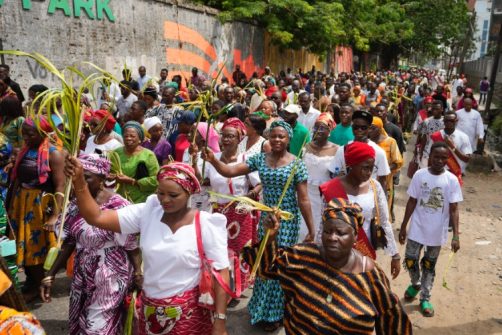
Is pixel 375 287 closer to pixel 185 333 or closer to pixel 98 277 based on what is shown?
pixel 185 333

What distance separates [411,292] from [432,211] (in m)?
0.92

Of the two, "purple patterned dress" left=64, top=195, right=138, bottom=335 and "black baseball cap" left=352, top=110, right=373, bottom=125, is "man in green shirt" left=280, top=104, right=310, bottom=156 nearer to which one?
"black baseball cap" left=352, top=110, right=373, bottom=125

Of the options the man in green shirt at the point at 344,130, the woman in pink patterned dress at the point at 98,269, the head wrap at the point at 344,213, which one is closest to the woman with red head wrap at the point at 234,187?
the woman in pink patterned dress at the point at 98,269

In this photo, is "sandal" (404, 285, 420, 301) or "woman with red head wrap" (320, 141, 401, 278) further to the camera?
"sandal" (404, 285, 420, 301)

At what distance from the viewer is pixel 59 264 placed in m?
3.18

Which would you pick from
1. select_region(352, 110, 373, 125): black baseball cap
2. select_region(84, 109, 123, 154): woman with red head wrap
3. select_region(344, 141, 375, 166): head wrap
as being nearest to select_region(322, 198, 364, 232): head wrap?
select_region(344, 141, 375, 166): head wrap

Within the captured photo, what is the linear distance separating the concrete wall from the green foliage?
1293 millimetres

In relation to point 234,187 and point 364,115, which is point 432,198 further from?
point 234,187

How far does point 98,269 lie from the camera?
119 inches

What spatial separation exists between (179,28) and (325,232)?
Answer: 47.0 feet

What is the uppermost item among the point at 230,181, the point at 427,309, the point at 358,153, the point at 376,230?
the point at 358,153

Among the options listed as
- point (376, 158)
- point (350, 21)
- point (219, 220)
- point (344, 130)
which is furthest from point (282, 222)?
point (350, 21)

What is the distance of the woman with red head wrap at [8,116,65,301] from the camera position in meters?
4.31

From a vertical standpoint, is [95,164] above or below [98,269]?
above
